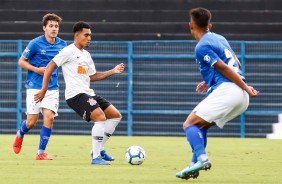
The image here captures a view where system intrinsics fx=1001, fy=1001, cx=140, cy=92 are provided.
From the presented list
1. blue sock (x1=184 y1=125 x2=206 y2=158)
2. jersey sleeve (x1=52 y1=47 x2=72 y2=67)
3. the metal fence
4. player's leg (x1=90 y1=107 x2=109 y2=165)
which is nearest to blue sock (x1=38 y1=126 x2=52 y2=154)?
player's leg (x1=90 y1=107 x2=109 y2=165)

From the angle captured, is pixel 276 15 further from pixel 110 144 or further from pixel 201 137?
Result: pixel 201 137

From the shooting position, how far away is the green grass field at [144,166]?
9.95 meters

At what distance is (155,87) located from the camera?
22.7 metres

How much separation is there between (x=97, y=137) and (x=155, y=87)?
10594 millimetres

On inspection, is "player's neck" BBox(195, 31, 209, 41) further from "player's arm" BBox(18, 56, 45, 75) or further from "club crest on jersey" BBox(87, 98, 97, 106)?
"player's arm" BBox(18, 56, 45, 75)

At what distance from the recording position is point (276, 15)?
22.5 metres

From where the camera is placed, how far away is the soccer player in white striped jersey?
1224cm

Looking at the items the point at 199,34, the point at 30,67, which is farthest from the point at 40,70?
the point at 199,34

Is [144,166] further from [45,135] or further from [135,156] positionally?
→ [45,135]

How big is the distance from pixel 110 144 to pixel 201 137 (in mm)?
8210

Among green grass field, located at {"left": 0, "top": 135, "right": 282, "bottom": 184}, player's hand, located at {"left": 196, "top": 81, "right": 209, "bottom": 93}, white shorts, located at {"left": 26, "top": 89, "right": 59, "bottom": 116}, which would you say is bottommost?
green grass field, located at {"left": 0, "top": 135, "right": 282, "bottom": 184}

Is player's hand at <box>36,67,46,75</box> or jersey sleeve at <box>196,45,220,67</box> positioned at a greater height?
jersey sleeve at <box>196,45,220,67</box>

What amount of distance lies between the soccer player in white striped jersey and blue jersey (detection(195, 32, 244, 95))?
2.37 meters

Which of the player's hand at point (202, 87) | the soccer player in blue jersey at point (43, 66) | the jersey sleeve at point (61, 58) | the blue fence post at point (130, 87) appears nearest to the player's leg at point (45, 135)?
the soccer player in blue jersey at point (43, 66)
